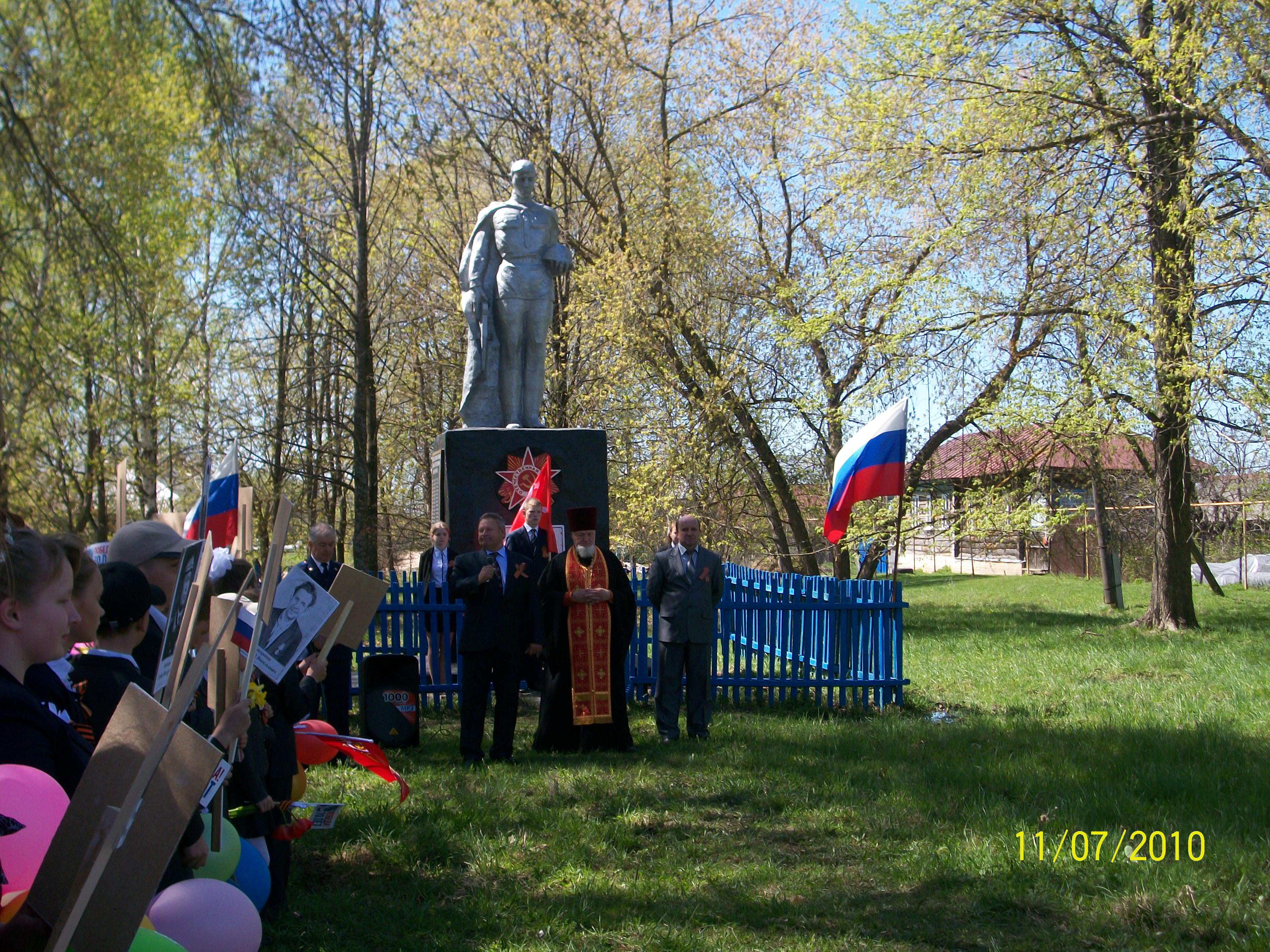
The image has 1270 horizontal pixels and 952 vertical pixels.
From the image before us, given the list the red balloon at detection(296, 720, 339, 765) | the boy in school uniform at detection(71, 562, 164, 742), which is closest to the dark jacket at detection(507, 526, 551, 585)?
the red balloon at detection(296, 720, 339, 765)

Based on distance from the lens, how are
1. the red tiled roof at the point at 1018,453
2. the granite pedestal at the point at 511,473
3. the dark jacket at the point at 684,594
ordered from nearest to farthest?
the dark jacket at the point at 684,594, the granite pedestal at the point at 511,473, the red tiled roof at the point at 1018,453

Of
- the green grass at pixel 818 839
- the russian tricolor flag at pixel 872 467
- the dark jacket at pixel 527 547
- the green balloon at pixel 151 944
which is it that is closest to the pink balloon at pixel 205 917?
the green balloon at pixel 151 944

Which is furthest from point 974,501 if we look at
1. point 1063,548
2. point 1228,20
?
point 1063,548

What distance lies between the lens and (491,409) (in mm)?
10695

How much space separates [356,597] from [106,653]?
5.63ft

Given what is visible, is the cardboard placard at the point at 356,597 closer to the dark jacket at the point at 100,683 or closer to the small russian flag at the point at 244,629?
the small russian flag at the point at 244,629

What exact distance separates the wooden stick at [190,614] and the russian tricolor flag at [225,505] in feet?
15.6

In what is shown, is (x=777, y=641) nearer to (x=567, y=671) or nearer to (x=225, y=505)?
(x=567, y=671)

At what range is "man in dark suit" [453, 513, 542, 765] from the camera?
7293 millimetres

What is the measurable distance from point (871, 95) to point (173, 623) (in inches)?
549

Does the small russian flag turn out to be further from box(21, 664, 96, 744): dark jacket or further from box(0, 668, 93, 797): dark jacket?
box(0, 668, 93, 797): dark jacket

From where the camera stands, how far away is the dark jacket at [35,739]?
2.26m

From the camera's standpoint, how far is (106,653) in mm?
3205
